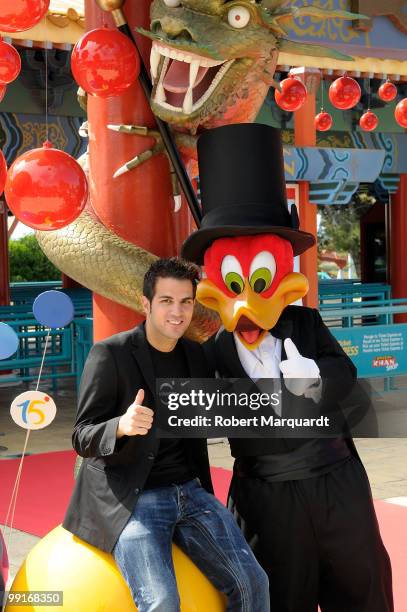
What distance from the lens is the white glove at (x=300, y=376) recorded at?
A: 251cm

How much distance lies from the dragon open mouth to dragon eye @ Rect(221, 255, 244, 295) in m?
0.80

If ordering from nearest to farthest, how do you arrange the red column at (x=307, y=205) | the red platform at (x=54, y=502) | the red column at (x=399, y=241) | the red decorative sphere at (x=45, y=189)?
the red decorative sphere at (x=45, y=189), the red platform at (x=54, y=502), the red column at (x=307, y=205), the red column at (x=399, y=241)

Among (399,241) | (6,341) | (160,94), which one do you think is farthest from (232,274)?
(399,241)

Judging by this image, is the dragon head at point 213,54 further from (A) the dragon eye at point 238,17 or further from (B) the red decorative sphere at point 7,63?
(B) the red decorative sphere at point 7,63

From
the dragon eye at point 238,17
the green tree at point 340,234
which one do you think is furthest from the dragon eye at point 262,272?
the green tree at point 340,234

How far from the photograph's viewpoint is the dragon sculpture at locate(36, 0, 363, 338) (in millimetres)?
3186

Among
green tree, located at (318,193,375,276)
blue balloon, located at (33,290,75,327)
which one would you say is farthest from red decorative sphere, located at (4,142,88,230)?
green tree, located at (318,193,375,276)

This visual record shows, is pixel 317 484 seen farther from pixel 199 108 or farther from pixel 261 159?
pixel 199 108

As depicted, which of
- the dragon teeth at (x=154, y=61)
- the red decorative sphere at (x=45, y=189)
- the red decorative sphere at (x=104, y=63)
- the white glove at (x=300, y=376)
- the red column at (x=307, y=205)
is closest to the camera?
the white glove at (x=300, y=376)

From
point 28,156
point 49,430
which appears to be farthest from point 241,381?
point 49,430

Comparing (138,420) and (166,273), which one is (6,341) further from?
(138,420)

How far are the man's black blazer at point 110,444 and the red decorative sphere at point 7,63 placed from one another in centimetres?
141

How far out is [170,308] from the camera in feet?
8.30

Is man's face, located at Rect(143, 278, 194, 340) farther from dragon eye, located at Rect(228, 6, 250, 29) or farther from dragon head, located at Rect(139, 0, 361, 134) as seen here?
dragon eye, located at Rect(228, 6, 250, 29)
